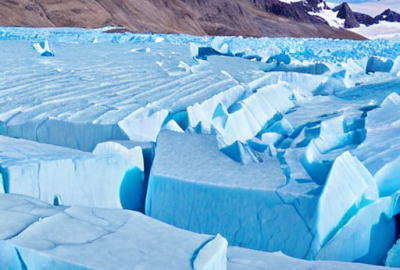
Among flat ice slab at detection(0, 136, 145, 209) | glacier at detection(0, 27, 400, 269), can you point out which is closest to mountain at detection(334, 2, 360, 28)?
glacier at detection(0, 27, 400, 269)

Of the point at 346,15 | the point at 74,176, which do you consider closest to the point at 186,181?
the point at 74,176

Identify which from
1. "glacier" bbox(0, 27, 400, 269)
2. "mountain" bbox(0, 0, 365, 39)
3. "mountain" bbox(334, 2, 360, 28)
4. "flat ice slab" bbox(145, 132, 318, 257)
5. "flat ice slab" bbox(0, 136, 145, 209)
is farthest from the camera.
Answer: "mountain" bbox(334, 2, 360, 28)

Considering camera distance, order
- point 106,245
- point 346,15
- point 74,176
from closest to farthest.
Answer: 1. point 106,245
2. point 74,176
3. point 346,15

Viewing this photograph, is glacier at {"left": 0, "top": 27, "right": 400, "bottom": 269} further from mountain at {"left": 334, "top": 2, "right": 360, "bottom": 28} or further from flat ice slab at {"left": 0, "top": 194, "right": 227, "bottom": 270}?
mountain at {"left": 334, "top": 2, "right": 360, "bottom": 28}

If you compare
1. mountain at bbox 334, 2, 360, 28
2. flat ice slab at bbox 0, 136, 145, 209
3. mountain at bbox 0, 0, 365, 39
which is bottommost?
mountain at bbox 334, 2, 360, 28

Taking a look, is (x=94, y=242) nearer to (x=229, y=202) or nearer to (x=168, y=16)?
(x=229, y=202)

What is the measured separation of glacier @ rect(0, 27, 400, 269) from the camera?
1.36 metres

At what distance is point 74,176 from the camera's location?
1.98m

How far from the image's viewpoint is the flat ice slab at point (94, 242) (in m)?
1.21

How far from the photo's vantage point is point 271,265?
1.38 meters

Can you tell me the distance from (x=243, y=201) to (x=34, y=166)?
0.79 meters

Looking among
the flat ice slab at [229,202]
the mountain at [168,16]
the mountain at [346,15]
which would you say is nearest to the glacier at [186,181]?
the flat ice slab at [229,202]

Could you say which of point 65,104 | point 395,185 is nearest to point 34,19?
point 65,104

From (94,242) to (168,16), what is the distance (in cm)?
2966
